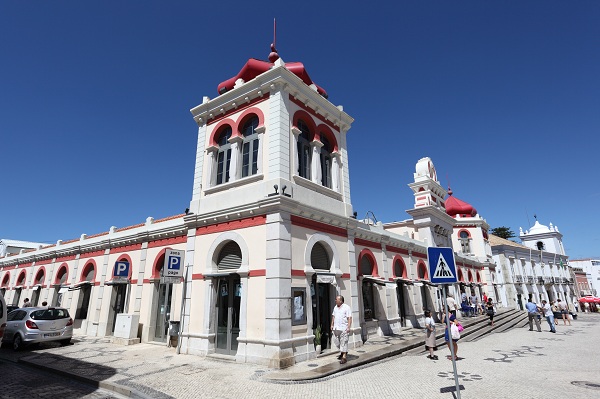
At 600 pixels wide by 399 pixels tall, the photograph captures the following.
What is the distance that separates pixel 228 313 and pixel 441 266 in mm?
7218

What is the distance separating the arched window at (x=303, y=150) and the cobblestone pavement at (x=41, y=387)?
8.64 m

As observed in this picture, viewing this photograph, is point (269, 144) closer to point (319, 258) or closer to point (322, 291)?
point (319, 258)

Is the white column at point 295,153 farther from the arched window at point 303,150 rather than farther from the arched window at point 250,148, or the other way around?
the arched window at point 250,148

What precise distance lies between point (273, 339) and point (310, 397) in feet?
9.10

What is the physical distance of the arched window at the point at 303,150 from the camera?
1230cm

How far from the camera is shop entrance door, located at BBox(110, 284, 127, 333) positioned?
15.8m

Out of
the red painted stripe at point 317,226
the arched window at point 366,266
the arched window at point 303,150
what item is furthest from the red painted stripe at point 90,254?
the arched window at point 366,266

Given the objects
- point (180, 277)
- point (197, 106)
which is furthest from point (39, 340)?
point (197, 106)

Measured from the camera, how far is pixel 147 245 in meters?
15.3

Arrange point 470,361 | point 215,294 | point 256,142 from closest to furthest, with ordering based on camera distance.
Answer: point 470,361, point 215,294, point 256,142

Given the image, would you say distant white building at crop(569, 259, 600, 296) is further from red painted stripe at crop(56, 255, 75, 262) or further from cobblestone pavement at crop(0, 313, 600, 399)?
red painted stripe at crop(56, 255, 75, 262)

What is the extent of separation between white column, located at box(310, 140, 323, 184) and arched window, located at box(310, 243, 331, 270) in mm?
2571

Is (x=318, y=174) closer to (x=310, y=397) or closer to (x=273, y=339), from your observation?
(x=273, y=339)

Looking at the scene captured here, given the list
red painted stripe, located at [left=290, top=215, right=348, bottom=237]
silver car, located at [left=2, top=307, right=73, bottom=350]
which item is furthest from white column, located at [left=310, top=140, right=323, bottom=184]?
silver car, located at [left=2, top=307, right=73, bottom=350]
